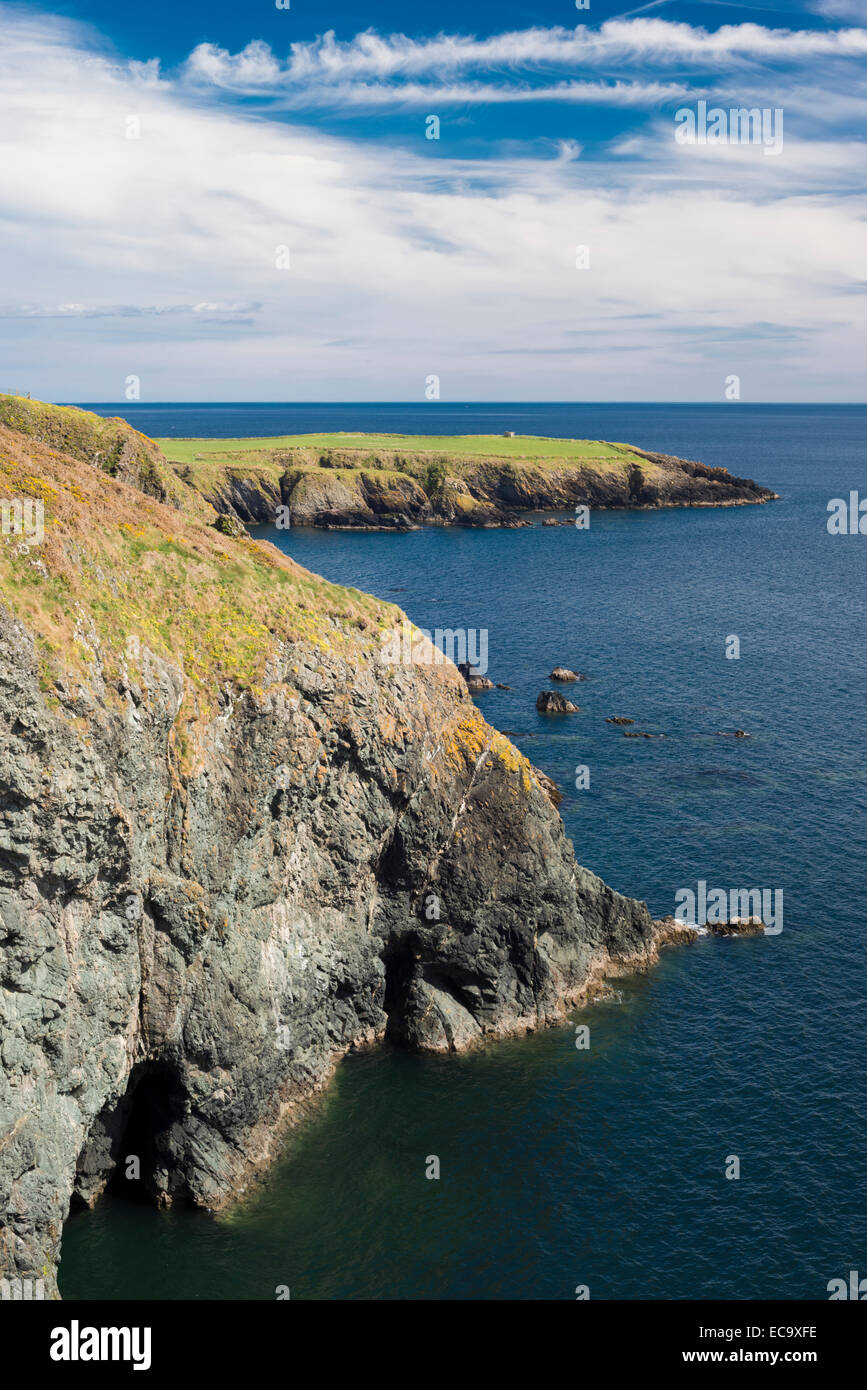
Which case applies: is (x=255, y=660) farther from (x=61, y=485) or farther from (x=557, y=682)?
(x=557, y=682)

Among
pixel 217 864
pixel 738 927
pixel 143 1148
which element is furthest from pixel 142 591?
pixel 738 927

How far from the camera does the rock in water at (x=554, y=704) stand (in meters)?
102

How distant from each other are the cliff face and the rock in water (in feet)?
134

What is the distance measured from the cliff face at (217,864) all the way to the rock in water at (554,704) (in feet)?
134

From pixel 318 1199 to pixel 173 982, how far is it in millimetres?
10882

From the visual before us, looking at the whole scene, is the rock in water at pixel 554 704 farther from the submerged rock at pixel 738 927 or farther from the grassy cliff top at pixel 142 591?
the grassy cliff top at pixel 142 591

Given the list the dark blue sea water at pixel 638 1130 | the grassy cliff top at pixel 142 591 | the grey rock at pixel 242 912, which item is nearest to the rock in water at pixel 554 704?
the dark blue sea water at pixel 638 1130

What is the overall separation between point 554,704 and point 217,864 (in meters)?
61.7

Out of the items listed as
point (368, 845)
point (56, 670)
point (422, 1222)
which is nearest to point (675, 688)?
point (368, 845)

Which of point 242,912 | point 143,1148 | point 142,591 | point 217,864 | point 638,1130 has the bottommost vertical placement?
point 638,1130

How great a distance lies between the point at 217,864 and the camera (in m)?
44.2

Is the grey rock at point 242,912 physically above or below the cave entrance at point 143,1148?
above

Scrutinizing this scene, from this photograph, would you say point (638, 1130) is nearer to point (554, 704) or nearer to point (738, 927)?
point (738, 927)

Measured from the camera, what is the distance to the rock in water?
10175 centimetres
